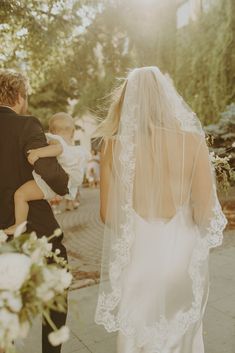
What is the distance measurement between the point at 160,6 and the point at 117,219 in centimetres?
1276

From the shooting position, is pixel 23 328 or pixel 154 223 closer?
pixel 23 328

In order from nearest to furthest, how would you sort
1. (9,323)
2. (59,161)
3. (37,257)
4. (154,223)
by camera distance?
(9,323)
(37,257)
(154,223)
(59,161)

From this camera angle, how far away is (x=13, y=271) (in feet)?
4.81

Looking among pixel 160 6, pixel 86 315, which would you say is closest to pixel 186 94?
pixel 160 6

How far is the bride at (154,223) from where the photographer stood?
2568 millimetres

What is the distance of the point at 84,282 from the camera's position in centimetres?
547

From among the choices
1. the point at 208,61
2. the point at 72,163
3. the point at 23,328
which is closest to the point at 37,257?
the point at 23,328

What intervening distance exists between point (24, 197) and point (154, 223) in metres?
0.87

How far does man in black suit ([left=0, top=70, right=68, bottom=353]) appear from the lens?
2.71 metres

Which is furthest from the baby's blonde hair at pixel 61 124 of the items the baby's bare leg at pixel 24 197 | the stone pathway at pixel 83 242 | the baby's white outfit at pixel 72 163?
the stone pathway at pixel 83 242

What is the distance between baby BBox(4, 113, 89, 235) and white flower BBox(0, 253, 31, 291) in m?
1.22

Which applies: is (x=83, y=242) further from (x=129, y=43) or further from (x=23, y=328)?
(x=23, y=328)

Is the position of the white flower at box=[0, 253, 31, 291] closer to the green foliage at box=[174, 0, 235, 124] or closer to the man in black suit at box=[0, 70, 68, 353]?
the man in black suit at box=[0, 70, 68, 353]

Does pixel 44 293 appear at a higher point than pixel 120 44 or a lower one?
lower
